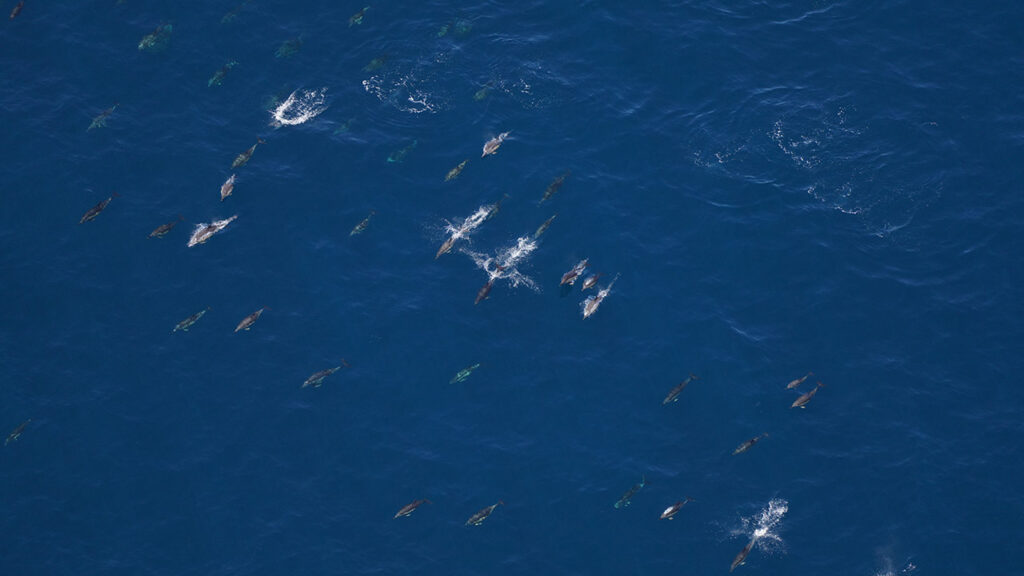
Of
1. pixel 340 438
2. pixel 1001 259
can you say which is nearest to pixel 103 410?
pixel 340 438

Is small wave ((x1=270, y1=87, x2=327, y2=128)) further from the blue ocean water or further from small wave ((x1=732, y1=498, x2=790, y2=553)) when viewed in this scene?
small wave ((x1=732, y1=498, x2=790, y2=553))

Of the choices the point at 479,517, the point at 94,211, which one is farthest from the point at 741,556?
the point at 94,211

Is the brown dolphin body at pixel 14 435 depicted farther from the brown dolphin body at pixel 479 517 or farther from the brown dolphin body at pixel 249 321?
the brown dolphin body at pixel 479 517

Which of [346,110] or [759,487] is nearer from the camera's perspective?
[759,487]

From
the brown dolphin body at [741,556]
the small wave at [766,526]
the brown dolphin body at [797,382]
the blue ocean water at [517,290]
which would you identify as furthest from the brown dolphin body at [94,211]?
the brown dolphin body at [741,556]

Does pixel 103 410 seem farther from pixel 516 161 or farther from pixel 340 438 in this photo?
pixel 516 161

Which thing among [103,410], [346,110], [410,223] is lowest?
[103,410]

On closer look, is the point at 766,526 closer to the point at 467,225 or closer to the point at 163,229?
the point at 467,225
